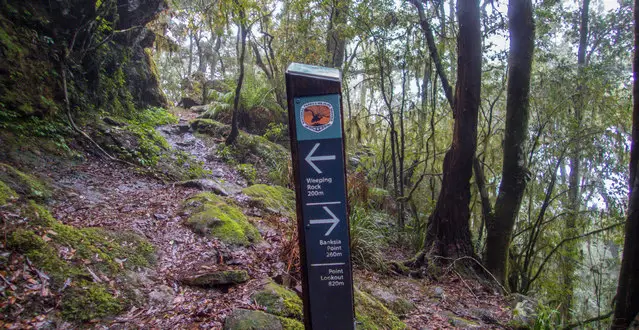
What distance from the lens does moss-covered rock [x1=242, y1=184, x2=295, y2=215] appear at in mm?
6075

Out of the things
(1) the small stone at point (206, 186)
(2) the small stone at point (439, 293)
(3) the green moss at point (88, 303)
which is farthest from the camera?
(1) the small stone at point (206, 186)

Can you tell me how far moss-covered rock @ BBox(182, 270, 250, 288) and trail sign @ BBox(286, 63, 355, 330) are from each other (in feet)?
5.14

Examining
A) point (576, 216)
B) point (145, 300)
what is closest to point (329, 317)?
point (145, 300)

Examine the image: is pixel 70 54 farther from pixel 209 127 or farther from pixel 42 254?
pixel 42 254

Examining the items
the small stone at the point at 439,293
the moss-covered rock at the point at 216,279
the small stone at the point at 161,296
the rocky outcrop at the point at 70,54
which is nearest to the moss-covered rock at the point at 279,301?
the moss-covered rock at the point at 216,279

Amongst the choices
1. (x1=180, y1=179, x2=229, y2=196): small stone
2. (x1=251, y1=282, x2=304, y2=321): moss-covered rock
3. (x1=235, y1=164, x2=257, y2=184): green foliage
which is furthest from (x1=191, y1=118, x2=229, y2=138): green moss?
(x1=251, y1=282, x2=304, y2=321): moss-covered rock

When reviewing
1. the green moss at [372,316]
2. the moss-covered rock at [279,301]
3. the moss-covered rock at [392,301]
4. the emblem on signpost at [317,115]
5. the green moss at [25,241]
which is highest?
the emblem on signpost at [317,115]

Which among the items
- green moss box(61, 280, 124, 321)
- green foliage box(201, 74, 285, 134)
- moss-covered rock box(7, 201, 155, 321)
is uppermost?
green foliage box(201, 74, 285, 134)

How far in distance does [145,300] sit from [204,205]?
2.13 metres

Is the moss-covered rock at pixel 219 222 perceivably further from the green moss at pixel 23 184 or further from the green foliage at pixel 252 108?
the green foliage at pixel 252 108

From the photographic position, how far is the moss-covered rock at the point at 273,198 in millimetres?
6075

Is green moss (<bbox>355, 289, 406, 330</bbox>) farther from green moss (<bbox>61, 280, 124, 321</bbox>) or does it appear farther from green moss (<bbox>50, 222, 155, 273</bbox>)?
green moss (<bbox>50, 222, 155, 273</bbox>)

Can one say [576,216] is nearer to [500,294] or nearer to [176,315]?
[500,294]

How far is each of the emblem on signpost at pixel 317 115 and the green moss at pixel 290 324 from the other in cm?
166
